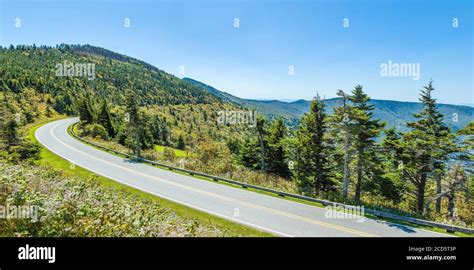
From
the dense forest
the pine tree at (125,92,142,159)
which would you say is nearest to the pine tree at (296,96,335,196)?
the dense forest

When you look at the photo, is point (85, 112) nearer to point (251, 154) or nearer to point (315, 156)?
point (251, 154)

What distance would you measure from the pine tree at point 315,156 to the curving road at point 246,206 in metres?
7.73

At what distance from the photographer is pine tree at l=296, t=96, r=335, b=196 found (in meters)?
23.6

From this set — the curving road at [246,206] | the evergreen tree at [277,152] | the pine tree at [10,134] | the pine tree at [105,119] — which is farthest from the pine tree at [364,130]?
the pine tree at [105,119]

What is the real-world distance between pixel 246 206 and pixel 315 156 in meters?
11.3

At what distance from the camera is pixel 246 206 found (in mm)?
15703

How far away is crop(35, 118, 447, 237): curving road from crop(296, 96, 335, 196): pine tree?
7.73 m

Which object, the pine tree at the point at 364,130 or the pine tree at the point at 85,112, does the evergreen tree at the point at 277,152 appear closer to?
the pine tree at the point at 364,130

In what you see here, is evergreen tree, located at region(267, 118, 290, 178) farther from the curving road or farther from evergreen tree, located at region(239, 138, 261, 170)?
the curving road
